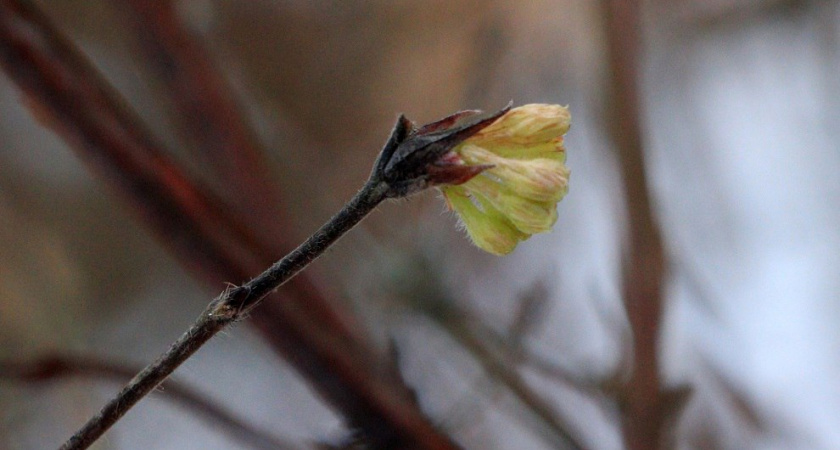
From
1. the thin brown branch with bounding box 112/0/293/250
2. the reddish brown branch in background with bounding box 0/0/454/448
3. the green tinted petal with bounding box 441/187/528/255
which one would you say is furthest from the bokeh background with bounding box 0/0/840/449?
the green tinted petal with bounding box 441/187/528/255

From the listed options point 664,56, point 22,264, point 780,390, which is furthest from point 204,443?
point 664,56

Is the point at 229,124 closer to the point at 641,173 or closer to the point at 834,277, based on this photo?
the point at 641,173

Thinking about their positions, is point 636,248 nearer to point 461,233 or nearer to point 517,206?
point 461,233

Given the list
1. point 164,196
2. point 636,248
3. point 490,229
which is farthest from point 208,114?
point 490,229

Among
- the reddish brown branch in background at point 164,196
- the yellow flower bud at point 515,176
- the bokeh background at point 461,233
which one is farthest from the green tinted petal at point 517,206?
the bokeh background at point 461,233

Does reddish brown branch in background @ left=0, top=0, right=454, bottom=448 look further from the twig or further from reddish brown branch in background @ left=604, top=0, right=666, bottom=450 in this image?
the twig

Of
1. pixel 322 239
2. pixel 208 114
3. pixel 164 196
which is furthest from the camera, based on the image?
pixel 208 114
